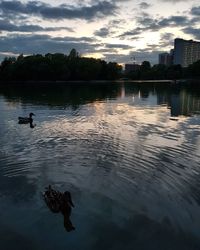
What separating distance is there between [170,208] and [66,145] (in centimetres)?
1289

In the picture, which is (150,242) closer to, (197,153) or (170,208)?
(170,208)

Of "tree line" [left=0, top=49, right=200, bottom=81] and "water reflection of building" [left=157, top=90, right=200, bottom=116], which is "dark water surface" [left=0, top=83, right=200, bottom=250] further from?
"tree line" [left=0, top=49, right=200, bottom=81]

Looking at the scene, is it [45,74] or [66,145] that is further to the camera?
[45,74]

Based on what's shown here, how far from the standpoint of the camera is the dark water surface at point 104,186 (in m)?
13.5

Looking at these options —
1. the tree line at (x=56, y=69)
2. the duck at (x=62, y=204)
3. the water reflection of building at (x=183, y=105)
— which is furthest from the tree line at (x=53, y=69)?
the duck at (x=62, y=204)

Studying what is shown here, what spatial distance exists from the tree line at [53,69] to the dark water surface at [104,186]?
12504 centimetres

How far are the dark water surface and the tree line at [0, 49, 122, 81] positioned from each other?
125 meters

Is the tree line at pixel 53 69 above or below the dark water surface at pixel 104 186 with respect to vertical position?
above

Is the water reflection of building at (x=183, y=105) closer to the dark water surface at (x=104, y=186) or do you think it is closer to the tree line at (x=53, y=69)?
the dark water surface at (x=104, y=186)

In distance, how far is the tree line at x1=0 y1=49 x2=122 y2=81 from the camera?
153500 mm

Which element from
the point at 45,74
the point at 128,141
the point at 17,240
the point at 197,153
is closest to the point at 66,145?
the point at 128,141

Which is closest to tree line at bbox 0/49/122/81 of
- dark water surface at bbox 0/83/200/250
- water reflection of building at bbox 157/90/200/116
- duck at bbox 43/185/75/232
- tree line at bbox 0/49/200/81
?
tree line at bbox 0/49/200/81

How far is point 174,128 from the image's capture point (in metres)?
34.5

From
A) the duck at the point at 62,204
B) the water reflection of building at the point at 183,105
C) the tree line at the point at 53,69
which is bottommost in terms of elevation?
the water reflection of building at the point at 183,105
